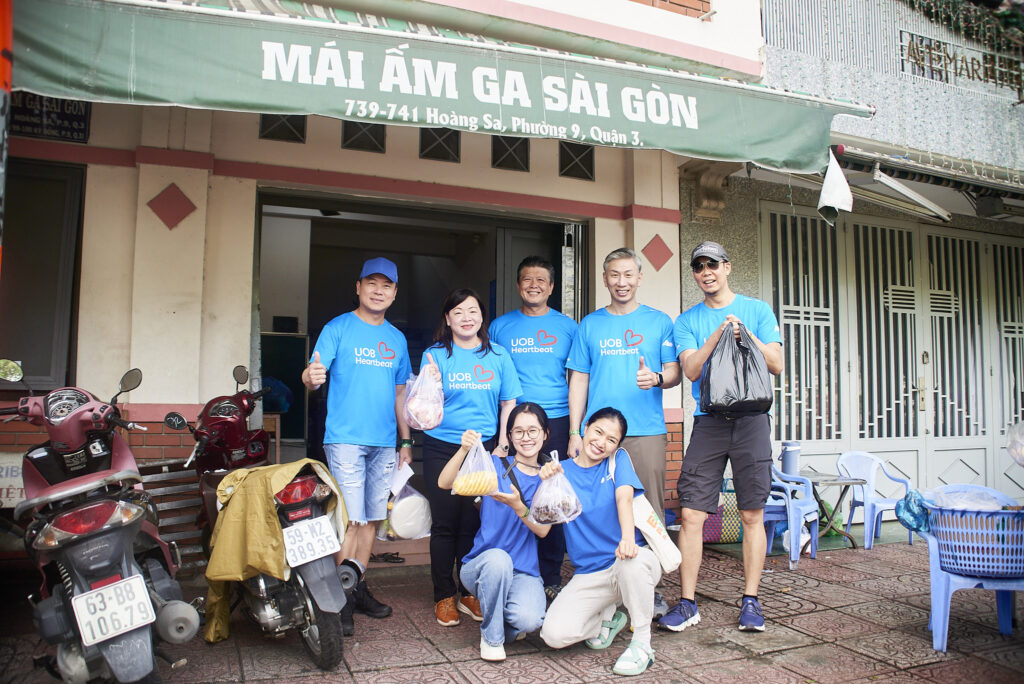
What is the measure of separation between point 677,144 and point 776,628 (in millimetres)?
2846

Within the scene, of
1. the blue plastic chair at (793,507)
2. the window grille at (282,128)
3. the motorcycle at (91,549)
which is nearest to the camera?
the motorcycle at (91,549)

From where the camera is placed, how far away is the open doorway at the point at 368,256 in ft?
19.3

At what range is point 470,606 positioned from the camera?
395 cm

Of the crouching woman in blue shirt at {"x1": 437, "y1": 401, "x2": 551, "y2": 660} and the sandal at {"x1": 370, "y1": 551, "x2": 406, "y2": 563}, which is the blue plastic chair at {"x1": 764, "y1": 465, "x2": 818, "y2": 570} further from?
the sandal at {"x1": 370, "y1": 551, "x2": 406, "y2": 563}

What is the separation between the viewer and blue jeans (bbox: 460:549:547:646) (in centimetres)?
338

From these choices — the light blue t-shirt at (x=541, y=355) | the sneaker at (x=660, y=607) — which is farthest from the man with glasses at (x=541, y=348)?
the sneaker at (x=660, y=607)

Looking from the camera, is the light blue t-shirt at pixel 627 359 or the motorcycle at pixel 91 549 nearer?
the motorcycle at pixel 91 549

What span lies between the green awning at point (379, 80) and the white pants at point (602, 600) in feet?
7.64

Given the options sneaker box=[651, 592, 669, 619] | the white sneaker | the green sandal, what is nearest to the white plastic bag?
sneaker box=[651, 592, 669, 619]

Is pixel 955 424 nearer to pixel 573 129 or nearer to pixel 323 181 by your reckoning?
pixel 573 129

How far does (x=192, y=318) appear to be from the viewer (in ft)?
15.1

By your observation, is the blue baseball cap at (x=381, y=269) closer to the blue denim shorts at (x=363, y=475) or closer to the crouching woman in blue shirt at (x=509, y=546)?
the blue denim shorts at (x=363, y=475)

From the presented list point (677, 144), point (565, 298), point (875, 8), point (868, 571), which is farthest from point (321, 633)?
point (875, 8)

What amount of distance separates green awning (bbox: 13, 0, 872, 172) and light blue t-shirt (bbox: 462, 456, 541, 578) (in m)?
1.87
